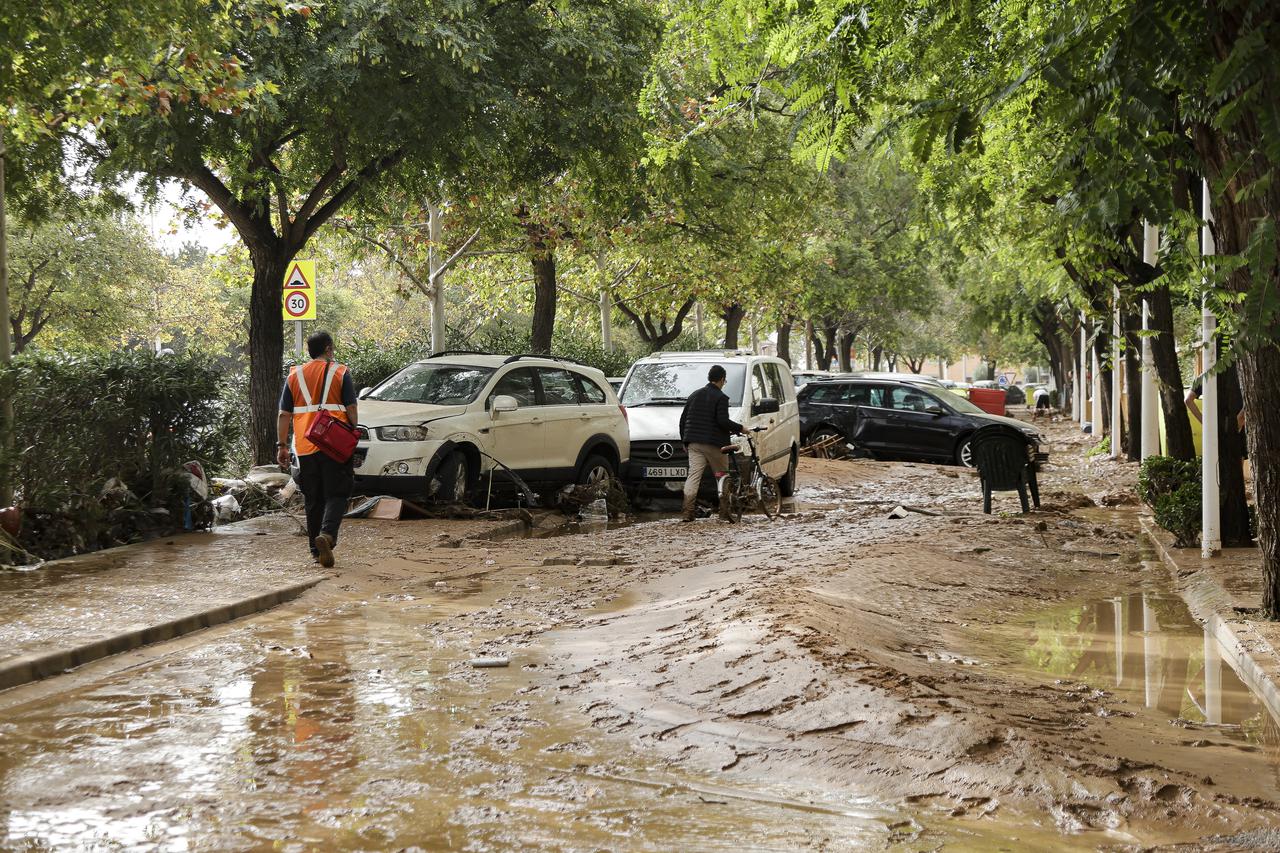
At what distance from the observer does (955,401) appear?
2681 centimetres

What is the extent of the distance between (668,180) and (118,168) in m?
7.57

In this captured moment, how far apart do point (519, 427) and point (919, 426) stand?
1277 centimetres

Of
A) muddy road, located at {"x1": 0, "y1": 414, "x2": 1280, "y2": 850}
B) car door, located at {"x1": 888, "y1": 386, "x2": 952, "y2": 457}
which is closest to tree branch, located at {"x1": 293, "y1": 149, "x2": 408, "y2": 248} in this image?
muddy road, located at {"x1": 0, "y1": 414, "x2": 1280, "y2": 850}

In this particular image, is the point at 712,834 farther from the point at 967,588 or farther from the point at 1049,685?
the point at 967,588

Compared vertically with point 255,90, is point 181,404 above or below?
below

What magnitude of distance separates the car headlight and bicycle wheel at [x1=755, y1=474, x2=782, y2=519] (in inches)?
166

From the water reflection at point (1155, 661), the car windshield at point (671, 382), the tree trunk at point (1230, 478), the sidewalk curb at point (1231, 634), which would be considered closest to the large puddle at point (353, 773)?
the water reflection at point (1155, 661)

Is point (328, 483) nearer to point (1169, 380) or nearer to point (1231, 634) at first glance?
point (1231, 634)

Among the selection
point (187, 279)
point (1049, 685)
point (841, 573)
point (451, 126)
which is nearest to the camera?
point (1049, 685)

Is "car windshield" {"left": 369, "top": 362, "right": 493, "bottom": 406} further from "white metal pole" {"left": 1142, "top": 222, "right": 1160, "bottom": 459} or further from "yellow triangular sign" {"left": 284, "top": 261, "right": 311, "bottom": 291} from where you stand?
"white metal pole" {"left": 1142, "top": 222, "right": 1160, "bottom": 459}

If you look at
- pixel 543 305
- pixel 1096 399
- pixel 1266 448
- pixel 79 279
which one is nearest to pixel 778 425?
pixel 543 305

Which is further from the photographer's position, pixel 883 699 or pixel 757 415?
pixel 757 415

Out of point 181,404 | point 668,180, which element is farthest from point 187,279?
point 181,404

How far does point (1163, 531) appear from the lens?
46.9 feet
